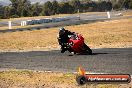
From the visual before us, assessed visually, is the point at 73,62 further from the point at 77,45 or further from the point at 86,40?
the point at 86,40

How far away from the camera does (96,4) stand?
434 feet

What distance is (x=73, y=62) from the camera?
17016 mm

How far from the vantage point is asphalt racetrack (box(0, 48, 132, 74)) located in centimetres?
1495

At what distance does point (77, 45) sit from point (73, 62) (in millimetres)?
2634

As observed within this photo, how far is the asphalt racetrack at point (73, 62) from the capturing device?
49.1 ft

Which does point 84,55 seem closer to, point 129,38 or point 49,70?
point 49,70

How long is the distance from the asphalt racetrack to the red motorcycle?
0.50 m

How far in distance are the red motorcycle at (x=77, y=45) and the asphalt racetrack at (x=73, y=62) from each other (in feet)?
1.65

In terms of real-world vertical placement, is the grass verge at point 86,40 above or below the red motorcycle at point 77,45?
below

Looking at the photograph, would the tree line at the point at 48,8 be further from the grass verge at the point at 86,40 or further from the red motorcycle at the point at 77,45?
the red motorcycle at the point at 77,45

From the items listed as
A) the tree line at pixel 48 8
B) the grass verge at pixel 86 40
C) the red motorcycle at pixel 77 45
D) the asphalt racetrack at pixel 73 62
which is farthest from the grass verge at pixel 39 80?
the tree line at pixel 48 8

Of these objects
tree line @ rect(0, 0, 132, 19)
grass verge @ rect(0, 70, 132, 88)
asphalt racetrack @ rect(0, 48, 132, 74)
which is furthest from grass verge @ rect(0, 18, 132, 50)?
tree line @ rect(0, 0, 132, 19)

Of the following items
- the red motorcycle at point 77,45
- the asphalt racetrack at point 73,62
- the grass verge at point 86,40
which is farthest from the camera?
the grass verge at point 86,40

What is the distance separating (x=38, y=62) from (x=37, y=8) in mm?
97303
